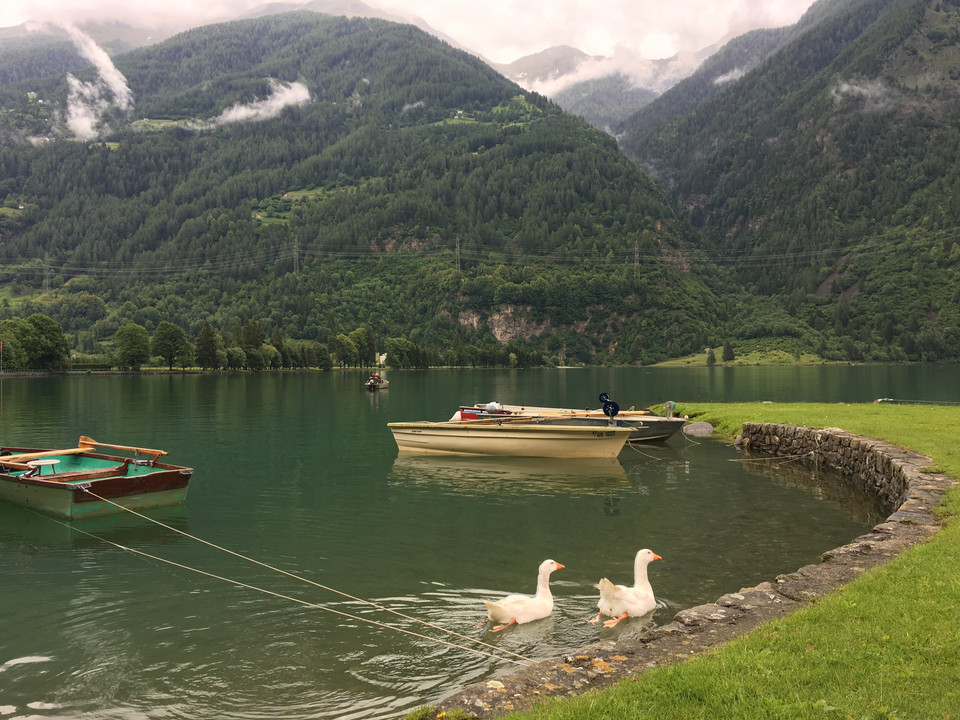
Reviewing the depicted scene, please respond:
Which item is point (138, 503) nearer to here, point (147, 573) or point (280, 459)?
point (147, 573)

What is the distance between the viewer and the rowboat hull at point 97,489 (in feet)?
78.2

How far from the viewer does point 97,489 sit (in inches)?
947

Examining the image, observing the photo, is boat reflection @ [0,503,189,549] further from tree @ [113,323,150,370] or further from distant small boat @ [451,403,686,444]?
tree @ [113,323,150,370]

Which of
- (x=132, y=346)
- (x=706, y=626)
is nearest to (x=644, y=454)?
(x=706, y=626)

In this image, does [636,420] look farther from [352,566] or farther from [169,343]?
[169,343]

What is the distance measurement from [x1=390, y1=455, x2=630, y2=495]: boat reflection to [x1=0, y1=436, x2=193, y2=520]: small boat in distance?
1090 cm

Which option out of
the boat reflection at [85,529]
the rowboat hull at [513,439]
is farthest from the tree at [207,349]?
the boat reflection at [85,529]

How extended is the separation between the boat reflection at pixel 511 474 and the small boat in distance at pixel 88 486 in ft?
35.8

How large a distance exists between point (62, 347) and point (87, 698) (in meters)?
172

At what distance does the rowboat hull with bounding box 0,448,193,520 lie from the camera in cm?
2384

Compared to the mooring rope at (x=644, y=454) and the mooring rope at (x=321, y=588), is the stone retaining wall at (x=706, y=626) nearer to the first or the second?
the mooring rope at (x=321, y=588)

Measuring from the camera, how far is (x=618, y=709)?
7.98m

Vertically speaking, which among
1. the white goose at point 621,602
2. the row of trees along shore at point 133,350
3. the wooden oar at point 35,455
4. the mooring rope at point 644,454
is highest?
the row of trees along shore at point 133,350

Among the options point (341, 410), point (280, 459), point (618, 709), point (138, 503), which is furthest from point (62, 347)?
point (618, 709)
